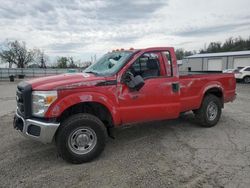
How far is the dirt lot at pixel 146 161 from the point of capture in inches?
143

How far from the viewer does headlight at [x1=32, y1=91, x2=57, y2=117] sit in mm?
4012

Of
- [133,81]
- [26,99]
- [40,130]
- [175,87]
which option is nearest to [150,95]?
[133,81]

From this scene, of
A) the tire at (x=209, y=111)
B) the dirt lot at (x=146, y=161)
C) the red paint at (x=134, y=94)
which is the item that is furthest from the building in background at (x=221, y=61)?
the dirt lot at (x=146, y=161)

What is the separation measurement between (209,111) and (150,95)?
2.27 m

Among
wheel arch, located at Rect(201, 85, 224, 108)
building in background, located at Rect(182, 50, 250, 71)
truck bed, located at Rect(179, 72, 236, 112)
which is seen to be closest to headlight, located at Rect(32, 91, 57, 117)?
truck bed, located at Rect(179, 72, 236, 112)

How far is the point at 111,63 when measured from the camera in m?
5.16

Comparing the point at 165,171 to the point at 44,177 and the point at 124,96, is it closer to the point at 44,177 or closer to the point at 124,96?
the point at 124,96

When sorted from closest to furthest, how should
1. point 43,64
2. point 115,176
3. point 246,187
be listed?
point 246,187 → point 115,176 → point 43,64

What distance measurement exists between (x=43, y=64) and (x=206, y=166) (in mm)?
62300

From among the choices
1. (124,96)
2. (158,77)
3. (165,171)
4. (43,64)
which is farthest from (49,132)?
(43,64)

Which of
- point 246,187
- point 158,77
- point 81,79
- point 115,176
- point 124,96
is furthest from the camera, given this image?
point 158,77

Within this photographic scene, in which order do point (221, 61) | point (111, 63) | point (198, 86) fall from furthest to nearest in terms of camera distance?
point (221, 61)
point (198, 86)
point (111, 63)

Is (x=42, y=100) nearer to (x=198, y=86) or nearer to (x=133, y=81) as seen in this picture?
(x=133, y=81)

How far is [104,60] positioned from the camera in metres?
5.63
